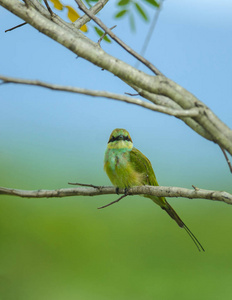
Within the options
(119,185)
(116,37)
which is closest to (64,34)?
(116,37)

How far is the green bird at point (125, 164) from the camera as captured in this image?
203 cm

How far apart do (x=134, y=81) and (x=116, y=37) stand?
21cm

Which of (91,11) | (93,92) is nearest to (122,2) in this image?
(91,11)

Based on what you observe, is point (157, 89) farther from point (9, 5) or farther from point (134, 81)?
point (9, 5)

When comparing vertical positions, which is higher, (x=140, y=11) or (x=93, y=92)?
(x=140, y=11)

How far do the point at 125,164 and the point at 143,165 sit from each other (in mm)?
88

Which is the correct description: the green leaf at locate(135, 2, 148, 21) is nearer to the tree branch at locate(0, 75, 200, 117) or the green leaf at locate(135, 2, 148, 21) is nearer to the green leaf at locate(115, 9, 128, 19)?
the green leaf at locate(115, 9, 128, 19)

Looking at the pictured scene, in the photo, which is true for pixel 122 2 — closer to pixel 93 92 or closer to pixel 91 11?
pixel 91 11

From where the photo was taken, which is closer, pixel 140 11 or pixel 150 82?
pixel 150 82

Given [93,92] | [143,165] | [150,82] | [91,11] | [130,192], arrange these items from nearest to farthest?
[93,92] < [150,82] < [91,11] < [130,192] < [143,165]

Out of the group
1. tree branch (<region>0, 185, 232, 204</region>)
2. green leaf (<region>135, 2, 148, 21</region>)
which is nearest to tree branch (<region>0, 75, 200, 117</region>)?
tree branch (<region>0, 185, 232, 204</region>)

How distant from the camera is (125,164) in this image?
6.81 feet

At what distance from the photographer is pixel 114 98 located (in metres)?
0.83

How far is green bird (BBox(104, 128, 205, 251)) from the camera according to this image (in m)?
2.03
